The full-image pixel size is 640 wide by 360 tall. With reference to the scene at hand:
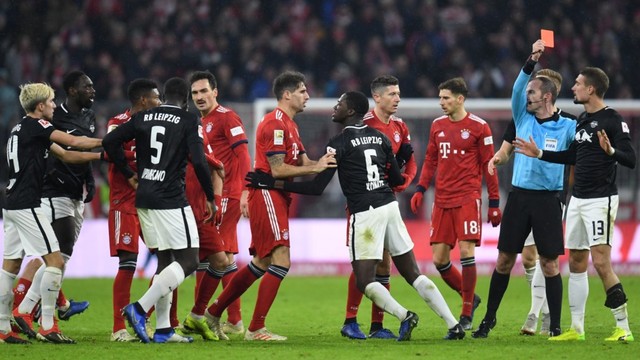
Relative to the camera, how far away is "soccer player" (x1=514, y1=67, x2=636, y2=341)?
377 inches

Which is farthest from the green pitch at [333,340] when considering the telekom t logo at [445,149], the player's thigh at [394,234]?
the telekom t logo at [445,149]

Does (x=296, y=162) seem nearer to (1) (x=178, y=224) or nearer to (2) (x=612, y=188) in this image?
(1) (x=178, y=224)

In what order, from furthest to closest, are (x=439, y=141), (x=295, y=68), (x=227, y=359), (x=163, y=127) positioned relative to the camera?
(x=295, y=68), (x=439, y=141), (x=163, y=127), (x=227, y=359)

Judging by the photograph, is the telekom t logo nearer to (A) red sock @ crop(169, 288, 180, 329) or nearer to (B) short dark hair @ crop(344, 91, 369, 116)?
(B) short dark hair @ crop(344, 91, 369, 116)

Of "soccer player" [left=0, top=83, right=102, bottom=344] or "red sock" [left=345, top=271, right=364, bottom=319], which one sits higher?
"soccer player" [left=0, top=83, right=102, bottom=344]

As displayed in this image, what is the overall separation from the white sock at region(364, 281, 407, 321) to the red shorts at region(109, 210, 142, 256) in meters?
2.23

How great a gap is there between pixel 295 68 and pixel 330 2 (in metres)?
2.38

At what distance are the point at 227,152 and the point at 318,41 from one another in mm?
13185

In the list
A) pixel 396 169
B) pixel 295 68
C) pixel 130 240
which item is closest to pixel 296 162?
pixel 396 169

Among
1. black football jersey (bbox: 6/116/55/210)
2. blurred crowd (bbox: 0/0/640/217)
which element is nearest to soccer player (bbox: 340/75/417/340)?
black football jersey (bbox: 6/116/55/210)

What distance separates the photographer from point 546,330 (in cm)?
1067

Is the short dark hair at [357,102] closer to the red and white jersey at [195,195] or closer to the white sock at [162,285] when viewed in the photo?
the red and white jersey at [195,195]

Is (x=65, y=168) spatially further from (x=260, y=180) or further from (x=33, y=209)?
(x=260, y=180)

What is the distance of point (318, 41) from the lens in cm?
2384
